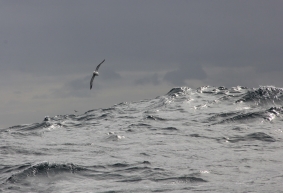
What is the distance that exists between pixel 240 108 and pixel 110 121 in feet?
39.8

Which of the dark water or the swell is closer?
the dark water

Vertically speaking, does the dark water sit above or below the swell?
below

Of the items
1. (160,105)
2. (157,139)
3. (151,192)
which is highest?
(160,105)

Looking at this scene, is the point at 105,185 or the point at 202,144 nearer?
the point at 105,185

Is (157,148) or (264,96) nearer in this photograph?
(157,148)

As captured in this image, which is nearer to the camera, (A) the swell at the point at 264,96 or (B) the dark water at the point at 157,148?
(B) the dark water at the point at 157,148

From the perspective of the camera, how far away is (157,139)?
127ft

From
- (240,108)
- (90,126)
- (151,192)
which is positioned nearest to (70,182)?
(151,192)

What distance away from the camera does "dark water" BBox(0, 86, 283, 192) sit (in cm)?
2722

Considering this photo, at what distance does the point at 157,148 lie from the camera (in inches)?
1403

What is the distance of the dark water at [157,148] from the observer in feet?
89.3

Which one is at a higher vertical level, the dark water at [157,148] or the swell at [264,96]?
the swell at [264,96]

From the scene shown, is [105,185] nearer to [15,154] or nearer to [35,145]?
[15,154]

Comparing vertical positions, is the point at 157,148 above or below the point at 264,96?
below
